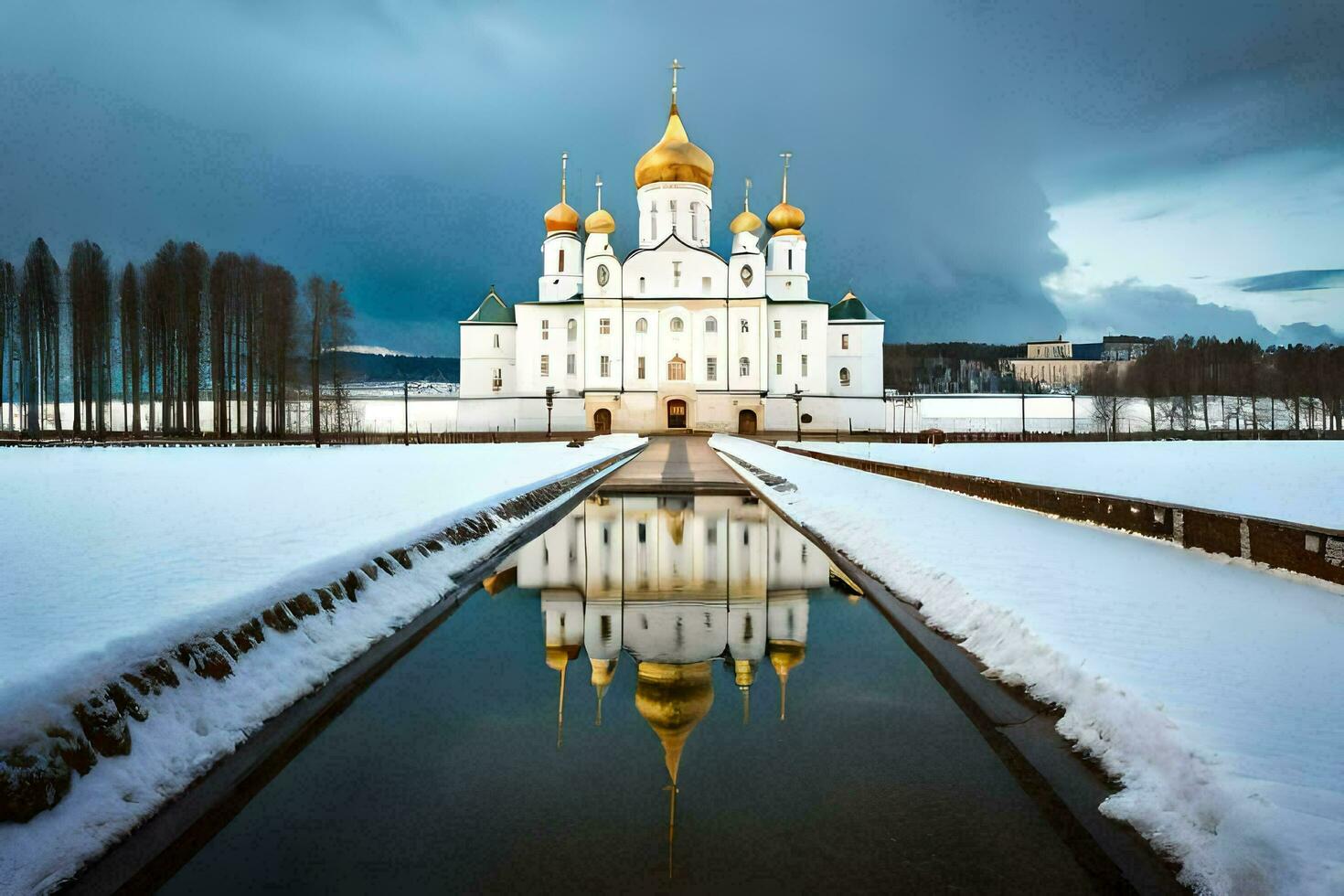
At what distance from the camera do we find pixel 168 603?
20.6 feet

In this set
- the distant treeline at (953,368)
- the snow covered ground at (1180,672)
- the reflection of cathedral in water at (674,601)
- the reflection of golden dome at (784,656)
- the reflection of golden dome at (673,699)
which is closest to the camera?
the snow covered ground at (1180,672)

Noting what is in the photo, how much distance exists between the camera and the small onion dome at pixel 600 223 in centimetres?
8025

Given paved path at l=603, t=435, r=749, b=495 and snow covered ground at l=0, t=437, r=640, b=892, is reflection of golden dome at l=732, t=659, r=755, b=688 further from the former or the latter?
paved path at l=603, t=435, r=749, b=495

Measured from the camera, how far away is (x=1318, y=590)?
8.11 metres

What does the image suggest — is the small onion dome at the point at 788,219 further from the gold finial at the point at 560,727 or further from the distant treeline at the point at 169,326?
the gold finial at the point at 560,727

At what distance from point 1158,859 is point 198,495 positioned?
664 inches

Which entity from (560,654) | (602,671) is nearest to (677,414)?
(560,654)

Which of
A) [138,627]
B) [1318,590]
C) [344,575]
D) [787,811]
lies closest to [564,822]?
[787,811]

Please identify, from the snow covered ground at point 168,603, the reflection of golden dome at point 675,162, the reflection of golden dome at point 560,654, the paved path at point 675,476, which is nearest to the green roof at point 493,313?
the reflection of golden dome at point 675,162

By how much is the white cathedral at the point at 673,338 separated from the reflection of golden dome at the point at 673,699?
212 ft

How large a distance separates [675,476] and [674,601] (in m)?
17.3

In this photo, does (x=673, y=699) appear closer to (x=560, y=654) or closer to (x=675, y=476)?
(x=560, y=654)

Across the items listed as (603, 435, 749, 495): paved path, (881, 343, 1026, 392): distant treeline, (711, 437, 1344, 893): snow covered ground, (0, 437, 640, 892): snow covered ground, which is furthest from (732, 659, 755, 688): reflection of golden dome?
(881, 343, 1026, 392): distant treeline

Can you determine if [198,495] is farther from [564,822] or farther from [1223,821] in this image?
[1223,821]
